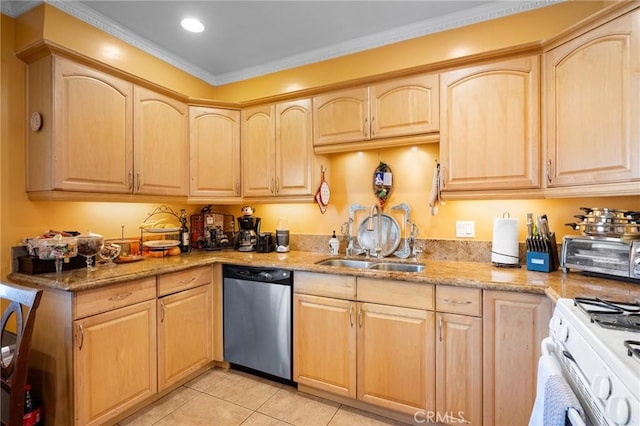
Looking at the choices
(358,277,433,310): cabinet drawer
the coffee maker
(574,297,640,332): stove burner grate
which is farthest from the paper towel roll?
the coffee maker

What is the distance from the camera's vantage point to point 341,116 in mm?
2418

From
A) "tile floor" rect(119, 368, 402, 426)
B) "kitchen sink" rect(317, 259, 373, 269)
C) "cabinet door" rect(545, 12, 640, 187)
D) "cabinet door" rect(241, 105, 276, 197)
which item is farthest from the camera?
"cabinet door" rect(241, 105, 276, 197)

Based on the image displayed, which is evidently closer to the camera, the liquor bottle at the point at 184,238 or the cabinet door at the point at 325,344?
the cabinet door at the point at 325,344

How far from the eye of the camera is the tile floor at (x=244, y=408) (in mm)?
1933

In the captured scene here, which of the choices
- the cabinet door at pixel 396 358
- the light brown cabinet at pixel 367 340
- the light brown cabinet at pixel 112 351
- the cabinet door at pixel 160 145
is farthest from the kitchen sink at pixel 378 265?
the cabinet door at pixel 160 145

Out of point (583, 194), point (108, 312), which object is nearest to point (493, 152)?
point (583, 194)

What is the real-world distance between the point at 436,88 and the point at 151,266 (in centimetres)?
227

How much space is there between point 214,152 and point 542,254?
257 centimetres

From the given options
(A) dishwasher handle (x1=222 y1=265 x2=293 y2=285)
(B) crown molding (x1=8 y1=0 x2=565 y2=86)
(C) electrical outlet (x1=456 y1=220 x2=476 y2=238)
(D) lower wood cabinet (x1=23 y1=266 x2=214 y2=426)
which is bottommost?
(D) lower wood cabinet (x1=23 y1=266 x2=214 y2=426)

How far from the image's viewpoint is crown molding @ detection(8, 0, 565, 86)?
6.75 feet

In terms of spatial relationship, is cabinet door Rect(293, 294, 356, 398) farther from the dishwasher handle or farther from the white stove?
the white stove

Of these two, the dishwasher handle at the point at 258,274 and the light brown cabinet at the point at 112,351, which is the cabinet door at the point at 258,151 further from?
the light brown cabinet at the point at 112,351

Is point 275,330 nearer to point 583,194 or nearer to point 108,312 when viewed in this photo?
point 108,312

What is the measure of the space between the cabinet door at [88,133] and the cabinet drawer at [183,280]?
715 mm
